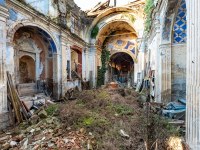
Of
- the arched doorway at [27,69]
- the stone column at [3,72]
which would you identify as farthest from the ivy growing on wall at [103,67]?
the stone column at [3,72]

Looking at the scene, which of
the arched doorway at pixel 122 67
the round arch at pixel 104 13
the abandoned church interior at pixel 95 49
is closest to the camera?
the abandoned church interior at pixel 95 49

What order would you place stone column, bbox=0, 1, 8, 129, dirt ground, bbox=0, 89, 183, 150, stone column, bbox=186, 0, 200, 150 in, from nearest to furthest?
stone column, bbox=186, 0, 200, 150
dirt ground, bbox=0, 89, 183, 150
stone column, bbox=0, 1, 8, 129

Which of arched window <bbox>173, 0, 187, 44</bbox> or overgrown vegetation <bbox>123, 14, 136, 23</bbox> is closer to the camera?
arched window <bbox>173, 0, 187, 44</bbox>

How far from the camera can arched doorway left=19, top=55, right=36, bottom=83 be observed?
345 inches

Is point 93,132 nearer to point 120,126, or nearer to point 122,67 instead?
point 120,126

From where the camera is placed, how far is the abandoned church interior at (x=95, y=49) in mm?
3180

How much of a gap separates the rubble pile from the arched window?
187 inches

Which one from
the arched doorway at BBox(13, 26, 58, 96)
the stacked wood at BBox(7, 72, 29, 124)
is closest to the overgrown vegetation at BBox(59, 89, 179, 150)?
the stacked wood at BBox(7, 72, 29, 124)

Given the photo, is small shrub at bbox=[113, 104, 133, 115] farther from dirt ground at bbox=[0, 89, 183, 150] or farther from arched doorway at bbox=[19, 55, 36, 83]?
arched doorway at bbox=[19, 55, 36, 83]

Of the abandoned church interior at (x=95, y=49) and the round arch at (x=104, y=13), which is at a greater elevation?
the round arch at (x=104, y=13)

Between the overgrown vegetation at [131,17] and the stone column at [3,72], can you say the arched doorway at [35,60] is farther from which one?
the overgrown vegetation at [131,17]

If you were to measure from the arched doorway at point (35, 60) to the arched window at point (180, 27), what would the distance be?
263 inches

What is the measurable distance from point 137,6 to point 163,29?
923 cm

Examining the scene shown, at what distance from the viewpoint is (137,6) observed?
1370cm
